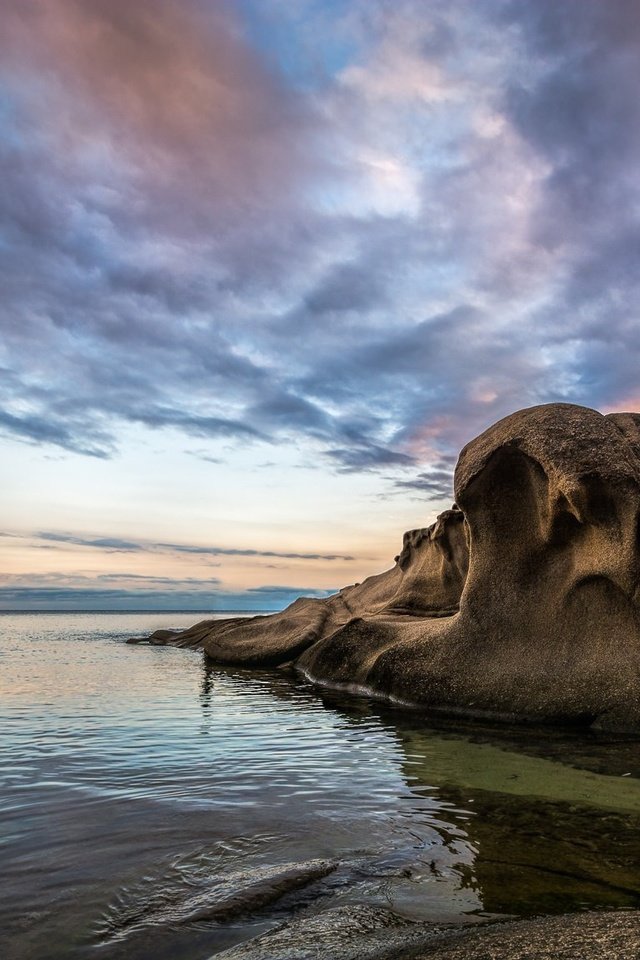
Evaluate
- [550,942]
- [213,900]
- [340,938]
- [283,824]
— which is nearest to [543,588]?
[283,824]

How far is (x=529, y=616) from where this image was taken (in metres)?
14.2

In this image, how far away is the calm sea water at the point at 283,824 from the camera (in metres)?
4.60

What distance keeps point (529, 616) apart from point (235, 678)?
37.9ft

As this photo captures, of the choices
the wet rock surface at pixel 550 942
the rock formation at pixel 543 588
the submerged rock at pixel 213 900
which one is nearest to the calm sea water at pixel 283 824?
the submerged rock at pixel 213 900

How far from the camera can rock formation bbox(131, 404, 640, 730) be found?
12695mm

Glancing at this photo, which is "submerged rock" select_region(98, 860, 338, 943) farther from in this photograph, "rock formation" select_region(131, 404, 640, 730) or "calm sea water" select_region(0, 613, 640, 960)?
"rock formation" select_region(131, 404, 640, 730)

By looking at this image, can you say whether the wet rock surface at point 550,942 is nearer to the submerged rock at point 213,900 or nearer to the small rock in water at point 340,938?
the small rock in water at point 340,938

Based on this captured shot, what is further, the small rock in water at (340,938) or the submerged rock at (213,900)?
the submerged rock at (213,900)

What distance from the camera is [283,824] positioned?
668 cm

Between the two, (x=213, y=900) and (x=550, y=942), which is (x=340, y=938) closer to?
(x=213, y=900)

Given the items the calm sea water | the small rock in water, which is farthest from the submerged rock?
the small rock in water

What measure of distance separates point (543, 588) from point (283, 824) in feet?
A: 30.4

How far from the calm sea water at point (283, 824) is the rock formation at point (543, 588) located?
4.43 feet

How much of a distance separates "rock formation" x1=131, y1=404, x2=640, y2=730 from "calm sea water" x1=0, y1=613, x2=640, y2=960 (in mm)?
1350
